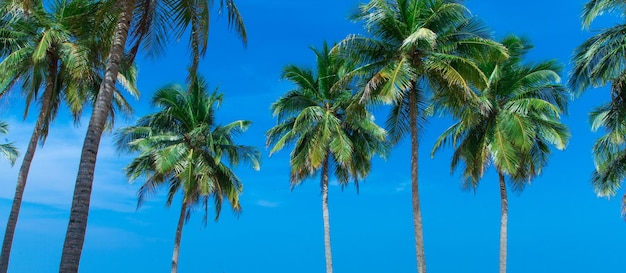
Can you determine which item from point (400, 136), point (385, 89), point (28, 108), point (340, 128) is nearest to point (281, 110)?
point (340, 128)

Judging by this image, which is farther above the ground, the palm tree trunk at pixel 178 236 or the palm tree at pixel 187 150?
the palm tree at pixel 187 150

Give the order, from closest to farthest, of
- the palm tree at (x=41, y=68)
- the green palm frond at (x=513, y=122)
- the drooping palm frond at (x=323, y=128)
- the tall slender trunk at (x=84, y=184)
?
the tall slender trunk at (x=84, y=184)
the palm tree at (x=41, y=68)
the green palm frond at (x=513, y=122)
the drooping palm frond at (x=323, y=128)

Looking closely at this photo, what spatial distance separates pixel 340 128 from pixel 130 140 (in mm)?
10190

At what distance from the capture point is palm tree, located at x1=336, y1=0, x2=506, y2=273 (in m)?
18.3

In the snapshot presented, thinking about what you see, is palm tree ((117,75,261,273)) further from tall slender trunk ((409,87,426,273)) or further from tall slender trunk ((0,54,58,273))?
tall slender trunk ((409,87,426,273))

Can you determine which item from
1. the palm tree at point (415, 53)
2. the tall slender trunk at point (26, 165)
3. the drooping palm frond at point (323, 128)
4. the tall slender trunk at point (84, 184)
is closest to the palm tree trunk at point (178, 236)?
the drooping palm frond at point (323, 128)

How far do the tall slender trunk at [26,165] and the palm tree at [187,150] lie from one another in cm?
556

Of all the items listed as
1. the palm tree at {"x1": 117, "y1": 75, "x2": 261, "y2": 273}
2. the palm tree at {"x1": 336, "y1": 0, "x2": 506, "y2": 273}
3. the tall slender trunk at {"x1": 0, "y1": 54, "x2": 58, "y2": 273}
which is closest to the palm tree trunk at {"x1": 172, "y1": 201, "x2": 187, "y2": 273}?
the palm tree at {"x1": 117, "y1": 75, "x2": 261, "y2": 273}

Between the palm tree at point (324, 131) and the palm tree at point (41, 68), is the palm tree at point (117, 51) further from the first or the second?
the palm tree at point (324, 131)

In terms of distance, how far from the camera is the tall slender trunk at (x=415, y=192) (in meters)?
18.1

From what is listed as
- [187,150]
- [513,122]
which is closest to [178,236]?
[187,150]

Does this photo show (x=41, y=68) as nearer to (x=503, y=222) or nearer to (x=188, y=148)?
(x=188, y=148)

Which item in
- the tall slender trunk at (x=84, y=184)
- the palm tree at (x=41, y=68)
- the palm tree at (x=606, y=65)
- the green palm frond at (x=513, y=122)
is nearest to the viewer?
the tall slender trunk at (x=84, y=184)

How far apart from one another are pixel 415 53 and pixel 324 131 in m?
5.90
